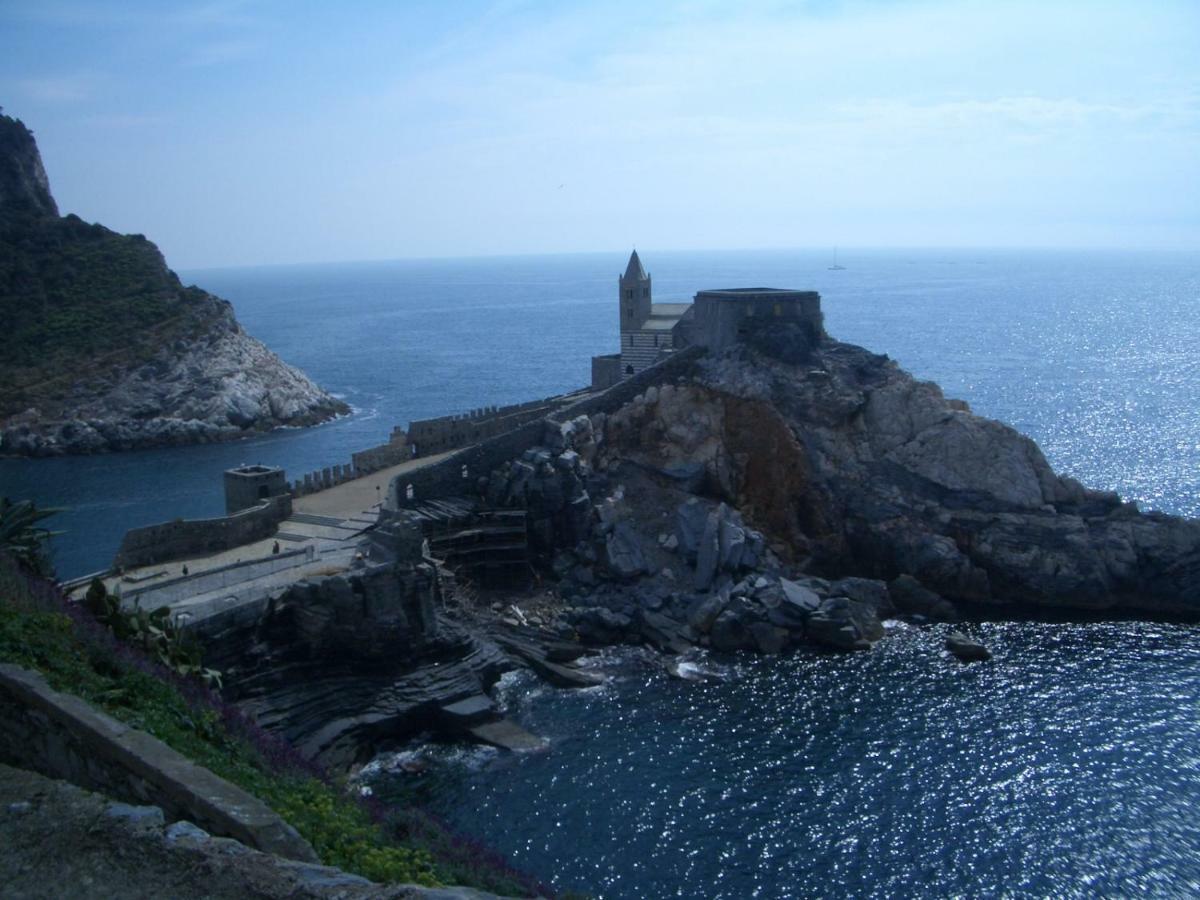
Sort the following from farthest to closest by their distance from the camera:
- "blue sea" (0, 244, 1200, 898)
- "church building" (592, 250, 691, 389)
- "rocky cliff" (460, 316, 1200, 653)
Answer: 1. "church building" (592, 250, 691, 389)
2. "rocky cliff" (460, 316, 1200, 653)
3. "blue sea" (0, 244, 1200, 898)

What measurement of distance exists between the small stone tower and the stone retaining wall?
4091 cm

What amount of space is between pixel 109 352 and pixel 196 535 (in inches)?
2132

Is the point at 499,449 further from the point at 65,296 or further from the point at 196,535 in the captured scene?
the point at 65,296

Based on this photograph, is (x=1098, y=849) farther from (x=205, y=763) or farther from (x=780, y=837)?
(x=205, y=763)

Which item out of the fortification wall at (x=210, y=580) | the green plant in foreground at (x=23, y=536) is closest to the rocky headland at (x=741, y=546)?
the fortification wall at (x=210, y=580)

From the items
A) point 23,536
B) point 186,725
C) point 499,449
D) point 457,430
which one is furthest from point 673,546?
point 186,725

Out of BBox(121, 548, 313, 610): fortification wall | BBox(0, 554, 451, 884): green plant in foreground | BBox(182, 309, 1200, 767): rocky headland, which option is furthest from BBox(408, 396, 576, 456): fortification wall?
BBox(0, 554, 451, 884): green plant in foreground

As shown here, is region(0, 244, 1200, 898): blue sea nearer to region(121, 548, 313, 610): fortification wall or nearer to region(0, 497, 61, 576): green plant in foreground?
region(121, 548, 313, 610): fortification wall

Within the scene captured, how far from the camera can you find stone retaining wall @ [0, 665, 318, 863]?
1005 cm

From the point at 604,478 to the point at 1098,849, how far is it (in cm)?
2197

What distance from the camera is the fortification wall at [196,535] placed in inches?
1136

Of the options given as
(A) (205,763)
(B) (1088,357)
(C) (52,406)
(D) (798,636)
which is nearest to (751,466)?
(D) (798,636)

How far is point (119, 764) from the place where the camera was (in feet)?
36.5

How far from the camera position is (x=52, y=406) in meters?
72.1
